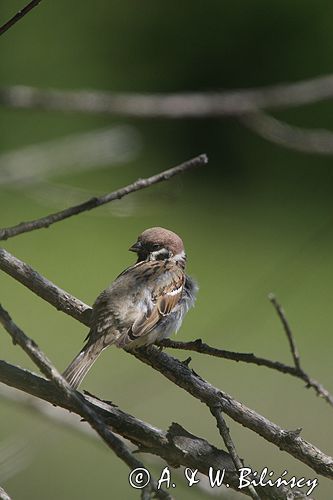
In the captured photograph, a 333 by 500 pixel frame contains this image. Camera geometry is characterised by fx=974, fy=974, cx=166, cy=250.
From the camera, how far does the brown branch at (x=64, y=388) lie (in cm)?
106

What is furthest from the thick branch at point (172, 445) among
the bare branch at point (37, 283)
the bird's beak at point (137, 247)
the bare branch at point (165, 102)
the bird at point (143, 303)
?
the bird's beak at point (137, 247)

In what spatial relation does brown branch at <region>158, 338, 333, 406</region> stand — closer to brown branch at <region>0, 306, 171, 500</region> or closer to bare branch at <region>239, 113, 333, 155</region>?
brown branch at <region>0, 306, 171, 500</region>

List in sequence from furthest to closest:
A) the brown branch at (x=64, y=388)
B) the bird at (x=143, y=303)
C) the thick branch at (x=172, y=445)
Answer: the bird at (x=143, y=303)
the thick branch at (x=172, y=445)
the brown branch at (x=64, y=388)

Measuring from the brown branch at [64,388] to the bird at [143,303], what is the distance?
0.64 meters

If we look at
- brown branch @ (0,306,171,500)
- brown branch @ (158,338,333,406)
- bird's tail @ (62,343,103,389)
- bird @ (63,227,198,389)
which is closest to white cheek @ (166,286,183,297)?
bird @ (63,227,198,389)

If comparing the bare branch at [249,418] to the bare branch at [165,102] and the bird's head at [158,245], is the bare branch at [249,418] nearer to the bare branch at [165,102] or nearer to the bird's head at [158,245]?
the bare branch at [165,102]

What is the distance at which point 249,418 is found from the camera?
1.51 m

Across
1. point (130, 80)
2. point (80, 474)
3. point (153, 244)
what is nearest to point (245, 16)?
point (130, 80)

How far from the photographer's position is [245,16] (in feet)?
18.3

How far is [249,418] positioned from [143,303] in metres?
0.53

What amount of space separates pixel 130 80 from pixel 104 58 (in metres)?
0.20

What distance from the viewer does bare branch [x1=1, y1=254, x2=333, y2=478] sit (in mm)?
1500

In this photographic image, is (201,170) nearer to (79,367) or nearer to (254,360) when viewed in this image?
(79,367)

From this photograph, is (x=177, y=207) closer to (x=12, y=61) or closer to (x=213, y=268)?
(x=213, y=268)
